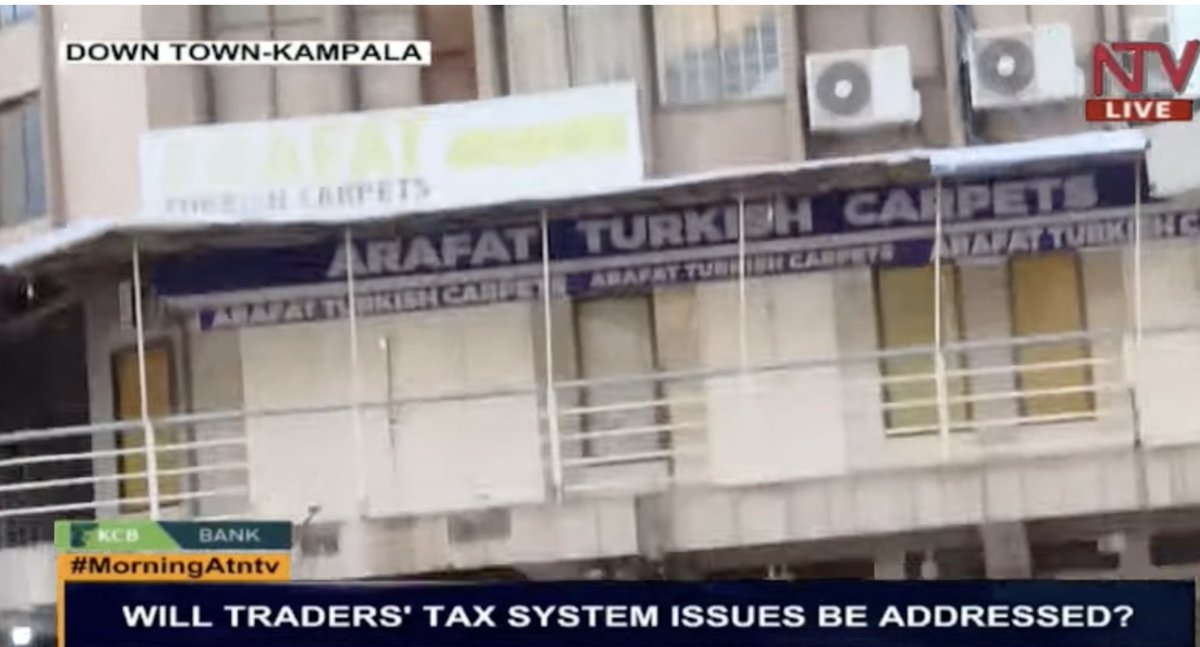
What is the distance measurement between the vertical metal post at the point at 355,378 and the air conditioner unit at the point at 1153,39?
4.38 m

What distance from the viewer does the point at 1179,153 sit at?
10844 mm

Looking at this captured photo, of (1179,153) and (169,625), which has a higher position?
(1179,153)

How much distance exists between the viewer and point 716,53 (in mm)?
12117

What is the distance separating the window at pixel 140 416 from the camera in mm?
12438

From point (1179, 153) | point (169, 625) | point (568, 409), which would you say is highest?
point (1179, 153)

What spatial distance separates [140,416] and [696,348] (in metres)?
3.49

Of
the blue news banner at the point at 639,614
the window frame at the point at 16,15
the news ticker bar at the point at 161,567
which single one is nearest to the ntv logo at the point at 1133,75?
the blue news banner at the point at 639,614

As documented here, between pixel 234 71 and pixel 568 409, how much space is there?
279cm

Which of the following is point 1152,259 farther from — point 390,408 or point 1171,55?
point 390,408

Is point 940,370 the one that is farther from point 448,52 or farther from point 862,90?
point 448,52

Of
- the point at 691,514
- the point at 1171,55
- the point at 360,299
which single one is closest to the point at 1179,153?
the point at 1171,55

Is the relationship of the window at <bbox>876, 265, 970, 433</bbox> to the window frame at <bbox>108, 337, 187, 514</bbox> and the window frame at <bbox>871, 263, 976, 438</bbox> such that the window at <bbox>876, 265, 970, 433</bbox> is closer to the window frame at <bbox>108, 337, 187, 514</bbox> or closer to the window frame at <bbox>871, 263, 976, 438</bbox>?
the window frame at <bbox>871, 263, 976, 438</bbox>

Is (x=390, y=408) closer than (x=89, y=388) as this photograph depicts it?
Yes

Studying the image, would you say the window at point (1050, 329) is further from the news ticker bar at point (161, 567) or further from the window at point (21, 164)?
the window at point (21, 164)
